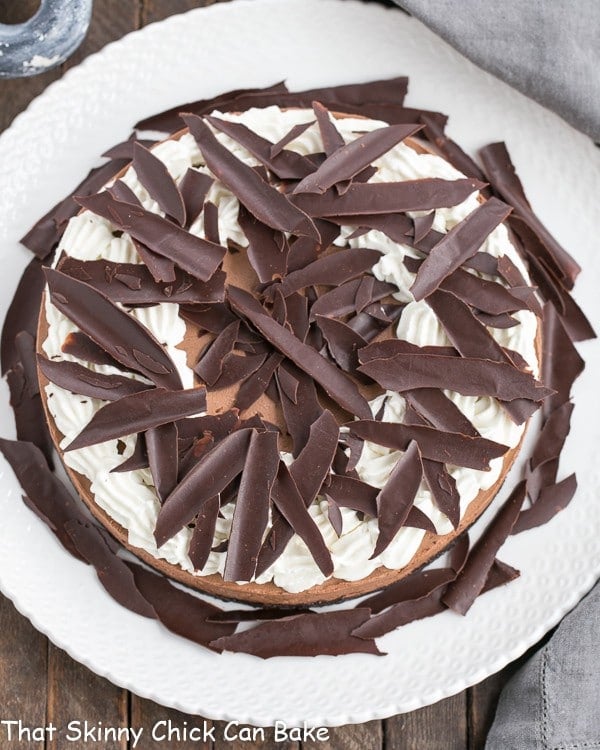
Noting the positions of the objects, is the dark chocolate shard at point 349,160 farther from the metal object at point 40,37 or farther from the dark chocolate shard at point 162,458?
the metal object at point 40,37

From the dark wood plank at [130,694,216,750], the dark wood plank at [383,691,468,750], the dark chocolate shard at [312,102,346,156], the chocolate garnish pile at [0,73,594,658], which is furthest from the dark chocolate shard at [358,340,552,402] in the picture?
the dark wood plank at [130,694,216,750]

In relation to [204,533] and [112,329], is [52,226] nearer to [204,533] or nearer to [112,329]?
[112,329]

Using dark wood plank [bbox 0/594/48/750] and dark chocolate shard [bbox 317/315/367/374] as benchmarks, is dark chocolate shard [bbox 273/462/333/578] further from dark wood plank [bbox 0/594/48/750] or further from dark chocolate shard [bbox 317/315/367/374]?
dark wood plank [bbox 0/594/48/750]

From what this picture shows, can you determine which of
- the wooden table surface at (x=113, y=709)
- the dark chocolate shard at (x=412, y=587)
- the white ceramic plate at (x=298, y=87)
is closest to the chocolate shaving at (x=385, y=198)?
the white ceramic plate at (x=298, y=87)

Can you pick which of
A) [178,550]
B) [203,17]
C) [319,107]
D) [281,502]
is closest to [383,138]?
[319,107]

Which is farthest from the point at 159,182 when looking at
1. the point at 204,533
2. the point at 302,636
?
the point at 302,636

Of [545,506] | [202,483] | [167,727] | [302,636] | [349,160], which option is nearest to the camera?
[202,483]

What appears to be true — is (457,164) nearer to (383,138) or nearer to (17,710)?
(383,138)
